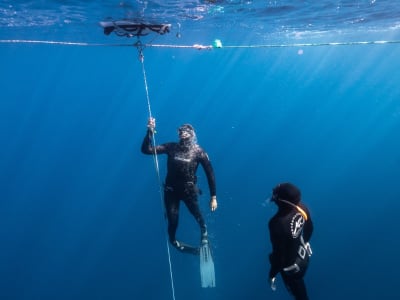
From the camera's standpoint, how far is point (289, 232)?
4.83 m

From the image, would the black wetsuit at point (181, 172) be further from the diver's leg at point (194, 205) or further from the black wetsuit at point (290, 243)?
the black wetsuit at point (290, 243)

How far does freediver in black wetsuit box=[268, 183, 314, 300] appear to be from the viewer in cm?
479

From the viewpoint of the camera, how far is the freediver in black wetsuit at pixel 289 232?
479 centimetres

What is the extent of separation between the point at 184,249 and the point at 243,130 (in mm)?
68173

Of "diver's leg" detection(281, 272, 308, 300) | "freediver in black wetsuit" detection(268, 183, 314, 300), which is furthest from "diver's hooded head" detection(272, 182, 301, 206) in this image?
"diver's leg" detection(281, 272, 308, 300)

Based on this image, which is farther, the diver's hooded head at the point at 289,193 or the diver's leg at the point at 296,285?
the diver's leg at the point at 296,285

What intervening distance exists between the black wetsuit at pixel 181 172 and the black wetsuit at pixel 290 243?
3337mm

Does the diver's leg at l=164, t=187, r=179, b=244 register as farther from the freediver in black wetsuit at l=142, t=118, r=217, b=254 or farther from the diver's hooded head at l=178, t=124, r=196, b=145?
the diver's hooded head at l=178, t=124, r=196, b=145

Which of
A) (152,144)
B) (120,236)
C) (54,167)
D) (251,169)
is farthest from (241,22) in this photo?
(54,167)

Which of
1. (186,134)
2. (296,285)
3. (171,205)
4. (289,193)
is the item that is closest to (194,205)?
(171,205)

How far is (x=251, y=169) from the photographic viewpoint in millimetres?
39312

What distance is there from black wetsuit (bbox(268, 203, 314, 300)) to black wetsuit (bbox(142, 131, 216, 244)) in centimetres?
334

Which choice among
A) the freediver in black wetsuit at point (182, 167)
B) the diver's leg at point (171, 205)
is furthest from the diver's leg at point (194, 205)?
the diver's leg at point (171, 205)

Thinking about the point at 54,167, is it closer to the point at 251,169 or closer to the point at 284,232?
the point at 251,169
